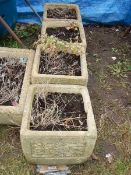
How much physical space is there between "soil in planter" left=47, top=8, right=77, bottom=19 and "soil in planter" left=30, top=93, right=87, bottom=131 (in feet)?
4.94

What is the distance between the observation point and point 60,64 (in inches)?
140

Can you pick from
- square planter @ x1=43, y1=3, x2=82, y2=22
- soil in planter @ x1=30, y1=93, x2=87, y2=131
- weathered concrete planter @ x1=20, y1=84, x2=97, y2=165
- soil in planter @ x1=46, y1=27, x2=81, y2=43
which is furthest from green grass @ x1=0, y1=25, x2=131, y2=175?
square planter @ x1=43, y1=3, x2=82, y2=22

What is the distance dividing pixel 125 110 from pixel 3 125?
129cm

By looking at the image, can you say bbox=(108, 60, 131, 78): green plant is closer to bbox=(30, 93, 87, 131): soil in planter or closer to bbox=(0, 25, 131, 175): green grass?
bbox=(0, 25, 131, 175): green grass

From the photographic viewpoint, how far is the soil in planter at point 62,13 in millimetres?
4391

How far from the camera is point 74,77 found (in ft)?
10.5

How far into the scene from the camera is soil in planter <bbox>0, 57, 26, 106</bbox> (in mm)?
3293

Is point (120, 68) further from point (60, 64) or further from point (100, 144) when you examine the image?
point (100, 144)

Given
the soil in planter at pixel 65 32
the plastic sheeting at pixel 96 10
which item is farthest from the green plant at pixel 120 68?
the plastic sheeting at pixel 96 10

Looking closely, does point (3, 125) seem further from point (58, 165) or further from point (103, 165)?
point (103, 165)

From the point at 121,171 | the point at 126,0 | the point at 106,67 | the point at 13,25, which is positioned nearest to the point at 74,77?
the point at 121,171

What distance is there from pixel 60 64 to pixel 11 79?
1.71 feet

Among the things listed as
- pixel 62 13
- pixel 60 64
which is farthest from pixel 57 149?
pixel 62 13

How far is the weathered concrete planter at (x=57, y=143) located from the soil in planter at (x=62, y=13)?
5.51ft
